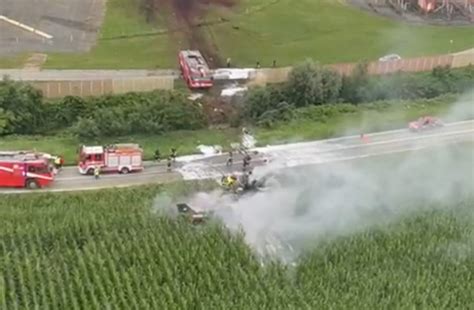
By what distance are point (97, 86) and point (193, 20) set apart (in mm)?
14162

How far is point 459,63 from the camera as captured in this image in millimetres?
58438

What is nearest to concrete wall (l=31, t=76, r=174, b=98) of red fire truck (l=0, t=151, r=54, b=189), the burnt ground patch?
the burnt ground patch

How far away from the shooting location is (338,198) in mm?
41625

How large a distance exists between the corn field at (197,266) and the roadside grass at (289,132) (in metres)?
6.71

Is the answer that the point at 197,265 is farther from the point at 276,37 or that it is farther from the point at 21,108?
the point at 276,37

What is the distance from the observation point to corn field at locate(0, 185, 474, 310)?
33625mm

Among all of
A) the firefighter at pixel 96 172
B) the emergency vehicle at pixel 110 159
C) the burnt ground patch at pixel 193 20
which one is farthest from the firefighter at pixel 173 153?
the burnt ground patch at pixel 193 20

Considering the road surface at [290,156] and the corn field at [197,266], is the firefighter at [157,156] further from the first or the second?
the corn field at [197,266]

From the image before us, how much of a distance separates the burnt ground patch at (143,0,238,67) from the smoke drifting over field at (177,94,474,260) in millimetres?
15765

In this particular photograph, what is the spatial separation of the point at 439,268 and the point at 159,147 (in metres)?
17.1

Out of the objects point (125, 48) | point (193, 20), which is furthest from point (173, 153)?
point (193, 20)

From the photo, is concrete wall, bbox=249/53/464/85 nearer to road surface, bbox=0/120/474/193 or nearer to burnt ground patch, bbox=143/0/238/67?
burnt ground patch, bbox=143/0/238/67

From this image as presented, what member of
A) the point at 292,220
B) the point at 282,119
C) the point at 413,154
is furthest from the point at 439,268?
the point at 282,119

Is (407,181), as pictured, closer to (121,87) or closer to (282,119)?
(282,119)
